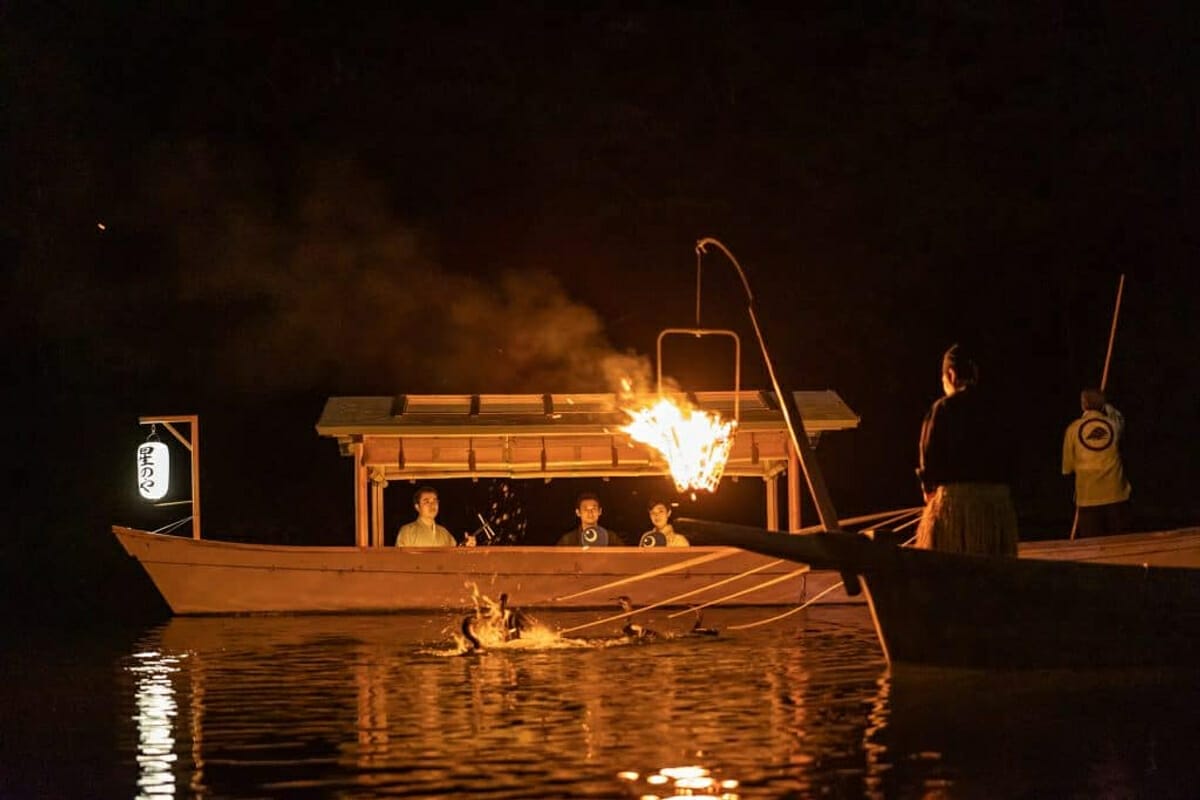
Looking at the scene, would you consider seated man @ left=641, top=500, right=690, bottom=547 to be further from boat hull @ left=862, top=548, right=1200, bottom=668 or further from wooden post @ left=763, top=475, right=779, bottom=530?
boat hull @ left=862, top=548, right=1200, bottom=668

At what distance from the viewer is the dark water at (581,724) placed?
11219mm

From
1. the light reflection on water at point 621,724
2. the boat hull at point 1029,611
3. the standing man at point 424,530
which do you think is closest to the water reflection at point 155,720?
the light reflection on water at point 621,724

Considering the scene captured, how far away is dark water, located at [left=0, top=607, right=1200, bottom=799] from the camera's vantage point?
1122 cm

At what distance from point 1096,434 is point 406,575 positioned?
7.17 metres

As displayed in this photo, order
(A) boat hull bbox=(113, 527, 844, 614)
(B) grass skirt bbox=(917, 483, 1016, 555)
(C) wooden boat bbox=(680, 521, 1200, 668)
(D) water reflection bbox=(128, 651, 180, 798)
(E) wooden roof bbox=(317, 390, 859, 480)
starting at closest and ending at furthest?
(D) water reflection bbox=(128, 651, 180, 798)
(C) wooden boat bbox=(680, 521, 1200, 668)
(B) grass skirt bbox=(917, 483, 1016, 555)
(A) boat hull bbox=(113, 527, 844, 614)
(E) wooden roof bbox=(317, 390, 859, 480)

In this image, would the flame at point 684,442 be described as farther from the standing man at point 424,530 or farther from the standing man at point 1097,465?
the standing man at point 424,530

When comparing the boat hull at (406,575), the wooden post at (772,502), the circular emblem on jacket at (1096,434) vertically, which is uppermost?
the circular emblem on jacket at (1096,434)

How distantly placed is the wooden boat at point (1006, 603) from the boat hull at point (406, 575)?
25.2 ft

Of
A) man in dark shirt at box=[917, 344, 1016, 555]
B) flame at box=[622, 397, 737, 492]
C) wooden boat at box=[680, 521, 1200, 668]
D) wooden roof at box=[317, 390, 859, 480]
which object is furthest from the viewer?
wooden roof at box=[317, 390, 859, 480]

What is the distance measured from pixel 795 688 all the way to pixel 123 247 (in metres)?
24.6

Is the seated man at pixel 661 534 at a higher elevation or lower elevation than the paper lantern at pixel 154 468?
lower

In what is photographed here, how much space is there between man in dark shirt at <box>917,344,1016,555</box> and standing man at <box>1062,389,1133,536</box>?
625 centimetres

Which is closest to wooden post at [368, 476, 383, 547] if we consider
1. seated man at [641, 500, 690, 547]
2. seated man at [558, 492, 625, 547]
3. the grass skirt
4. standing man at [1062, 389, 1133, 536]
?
seated man at [558, 492, 625, 547]

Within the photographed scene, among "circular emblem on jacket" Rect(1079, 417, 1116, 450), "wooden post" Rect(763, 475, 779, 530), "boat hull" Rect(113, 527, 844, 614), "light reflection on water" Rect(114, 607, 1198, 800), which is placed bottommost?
"light reflection on water" Rect(114, 607, 1198, 800)
